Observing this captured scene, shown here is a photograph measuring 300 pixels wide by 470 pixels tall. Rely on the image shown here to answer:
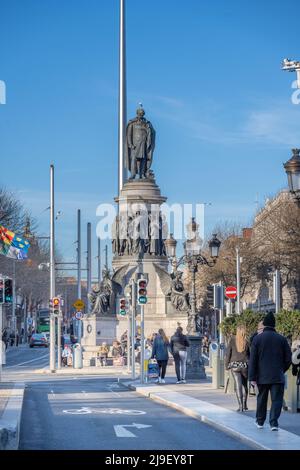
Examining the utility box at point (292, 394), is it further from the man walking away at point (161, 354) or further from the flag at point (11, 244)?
the flag at point (11, 244)

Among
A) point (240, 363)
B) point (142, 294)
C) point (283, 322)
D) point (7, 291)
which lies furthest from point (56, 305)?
point (240, 363)

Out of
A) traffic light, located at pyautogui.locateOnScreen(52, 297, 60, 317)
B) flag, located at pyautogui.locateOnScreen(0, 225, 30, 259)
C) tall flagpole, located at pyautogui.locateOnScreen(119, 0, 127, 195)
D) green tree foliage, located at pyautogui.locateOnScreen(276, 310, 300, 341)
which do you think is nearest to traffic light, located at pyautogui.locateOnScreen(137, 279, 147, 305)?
flag, located at pyautogui.locateOnScreen(0, 225, 30, 259)

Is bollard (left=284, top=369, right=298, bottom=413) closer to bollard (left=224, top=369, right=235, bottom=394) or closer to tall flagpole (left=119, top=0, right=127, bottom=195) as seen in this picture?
bollard (left=224, top=369, right=235, bottom=394)

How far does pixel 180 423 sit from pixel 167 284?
4695cm

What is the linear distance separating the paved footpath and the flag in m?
7.81

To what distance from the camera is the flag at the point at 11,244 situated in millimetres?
44281

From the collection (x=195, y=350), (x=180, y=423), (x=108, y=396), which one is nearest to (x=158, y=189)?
(x=195, y=350)

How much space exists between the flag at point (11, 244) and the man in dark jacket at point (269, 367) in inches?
880

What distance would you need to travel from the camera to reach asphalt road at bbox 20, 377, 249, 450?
1906 cm

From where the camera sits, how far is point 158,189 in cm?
7244

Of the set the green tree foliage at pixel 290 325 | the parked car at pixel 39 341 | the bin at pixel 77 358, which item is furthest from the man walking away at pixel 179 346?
the parked car at pixel 39 341

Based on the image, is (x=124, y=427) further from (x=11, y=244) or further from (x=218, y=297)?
(x=11, y=244)

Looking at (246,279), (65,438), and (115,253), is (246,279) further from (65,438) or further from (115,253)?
(65,438)

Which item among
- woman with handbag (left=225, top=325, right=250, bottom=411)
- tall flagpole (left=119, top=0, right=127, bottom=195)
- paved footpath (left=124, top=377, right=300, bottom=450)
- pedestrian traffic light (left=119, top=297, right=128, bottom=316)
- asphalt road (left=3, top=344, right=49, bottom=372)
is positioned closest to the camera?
paved footpath (left=124, top=377, right=300, bottom=450)
